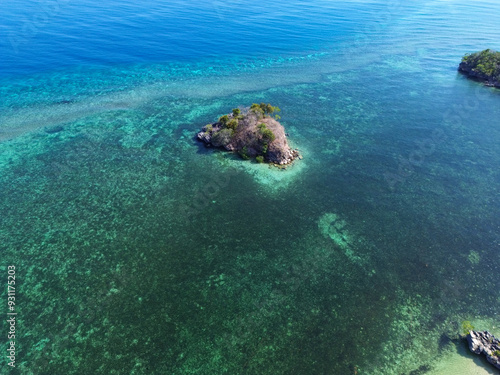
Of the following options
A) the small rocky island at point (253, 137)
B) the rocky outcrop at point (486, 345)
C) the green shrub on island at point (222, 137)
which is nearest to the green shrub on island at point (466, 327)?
the rocky outcrop at point (486, 345)

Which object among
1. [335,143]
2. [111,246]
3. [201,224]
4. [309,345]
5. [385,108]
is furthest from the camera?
[385,108]

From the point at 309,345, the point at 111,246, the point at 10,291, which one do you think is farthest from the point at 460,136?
the point at 10,291

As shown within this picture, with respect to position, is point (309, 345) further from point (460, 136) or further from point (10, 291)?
point (460, 136)

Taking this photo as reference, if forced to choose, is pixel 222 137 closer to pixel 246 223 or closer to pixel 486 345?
pixel 246 223

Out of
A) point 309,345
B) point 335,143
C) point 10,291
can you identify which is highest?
point 335,143

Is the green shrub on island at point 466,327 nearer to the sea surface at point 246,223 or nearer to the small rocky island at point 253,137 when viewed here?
the sea surface at point 246,223

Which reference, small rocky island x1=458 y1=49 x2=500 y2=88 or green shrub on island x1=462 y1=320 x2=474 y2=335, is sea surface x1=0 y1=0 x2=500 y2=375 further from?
small rocky island x1=458 y1=49 x2=500 y2=88

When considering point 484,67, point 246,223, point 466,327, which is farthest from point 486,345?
point 484,67

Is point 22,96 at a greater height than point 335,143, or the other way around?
point 335,143
